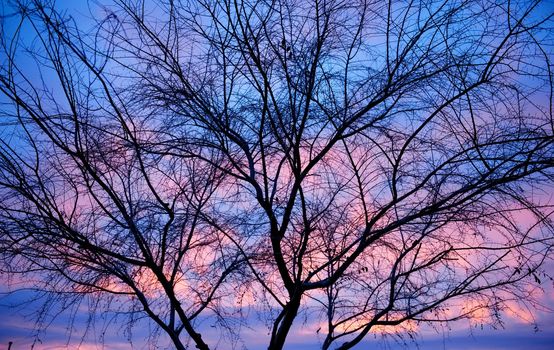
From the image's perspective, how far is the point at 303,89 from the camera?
4973mm

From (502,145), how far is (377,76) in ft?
4.12

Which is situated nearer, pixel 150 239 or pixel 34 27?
pixel 34 27

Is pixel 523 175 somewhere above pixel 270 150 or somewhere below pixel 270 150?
below

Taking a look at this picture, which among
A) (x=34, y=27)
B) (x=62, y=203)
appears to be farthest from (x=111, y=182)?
(x=34, y=27)

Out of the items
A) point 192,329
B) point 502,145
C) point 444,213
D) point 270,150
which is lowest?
point 192,329

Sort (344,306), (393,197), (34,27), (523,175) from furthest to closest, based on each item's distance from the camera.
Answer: (344,306) → (393,197) → (34,27) → (523,175)

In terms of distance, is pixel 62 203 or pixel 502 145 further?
pixel 62 203

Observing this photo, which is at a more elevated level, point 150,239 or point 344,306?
point 150,239

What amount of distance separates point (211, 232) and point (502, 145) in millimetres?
3093

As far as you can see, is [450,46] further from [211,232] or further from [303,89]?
[211,232]

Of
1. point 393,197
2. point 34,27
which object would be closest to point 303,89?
point 393,197

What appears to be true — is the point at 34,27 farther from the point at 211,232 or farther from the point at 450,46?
the point at 450,46

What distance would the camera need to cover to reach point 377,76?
4852 millimetres

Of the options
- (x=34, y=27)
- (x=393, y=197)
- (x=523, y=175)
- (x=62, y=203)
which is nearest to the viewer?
(x=523, y=175)
